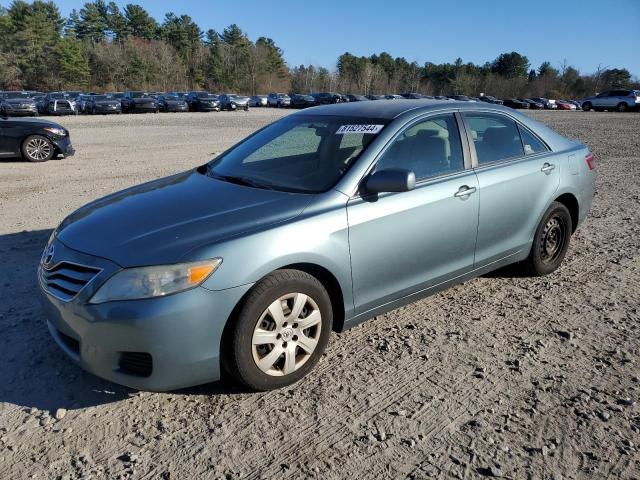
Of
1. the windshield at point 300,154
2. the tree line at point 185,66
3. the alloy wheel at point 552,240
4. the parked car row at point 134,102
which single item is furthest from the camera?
the tree line at point 185,66

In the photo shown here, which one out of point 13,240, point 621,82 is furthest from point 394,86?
point 13,240

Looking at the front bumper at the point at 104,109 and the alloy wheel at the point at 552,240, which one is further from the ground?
the front bumper at the point at 104,109

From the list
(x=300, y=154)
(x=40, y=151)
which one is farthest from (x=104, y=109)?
(x=300, y=154)

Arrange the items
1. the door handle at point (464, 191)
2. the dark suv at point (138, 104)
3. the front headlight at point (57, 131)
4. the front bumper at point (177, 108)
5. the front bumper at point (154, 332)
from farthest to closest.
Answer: the front bumper at point (177, 108) < the dark suv at point (138, 104) < the front headlight at point (57, 131) < the door handle at point (464, 191) < the front bumper at point (154, 332)

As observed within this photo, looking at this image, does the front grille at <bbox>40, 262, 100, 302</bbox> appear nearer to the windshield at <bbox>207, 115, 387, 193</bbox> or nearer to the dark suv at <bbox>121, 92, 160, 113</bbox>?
the windshield at <bbox>207, 115, 387, 193</bbox>

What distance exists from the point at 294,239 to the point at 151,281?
0.80m

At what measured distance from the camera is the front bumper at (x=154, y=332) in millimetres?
2596

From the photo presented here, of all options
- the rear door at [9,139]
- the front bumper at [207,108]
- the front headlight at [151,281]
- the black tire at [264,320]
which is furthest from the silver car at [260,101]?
the front headlight at [151,281]

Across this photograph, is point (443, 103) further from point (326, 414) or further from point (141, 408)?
point (141, 408)

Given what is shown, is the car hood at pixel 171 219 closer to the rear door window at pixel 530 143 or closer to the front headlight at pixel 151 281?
the front headlight at pixel 151 281

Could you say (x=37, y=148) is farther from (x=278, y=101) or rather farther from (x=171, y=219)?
(x=278, y=101)

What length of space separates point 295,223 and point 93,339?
1.24 meters

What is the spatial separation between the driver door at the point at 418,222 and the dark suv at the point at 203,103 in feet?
137

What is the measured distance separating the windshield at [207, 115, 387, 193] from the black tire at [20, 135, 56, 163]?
9259 millimetres
